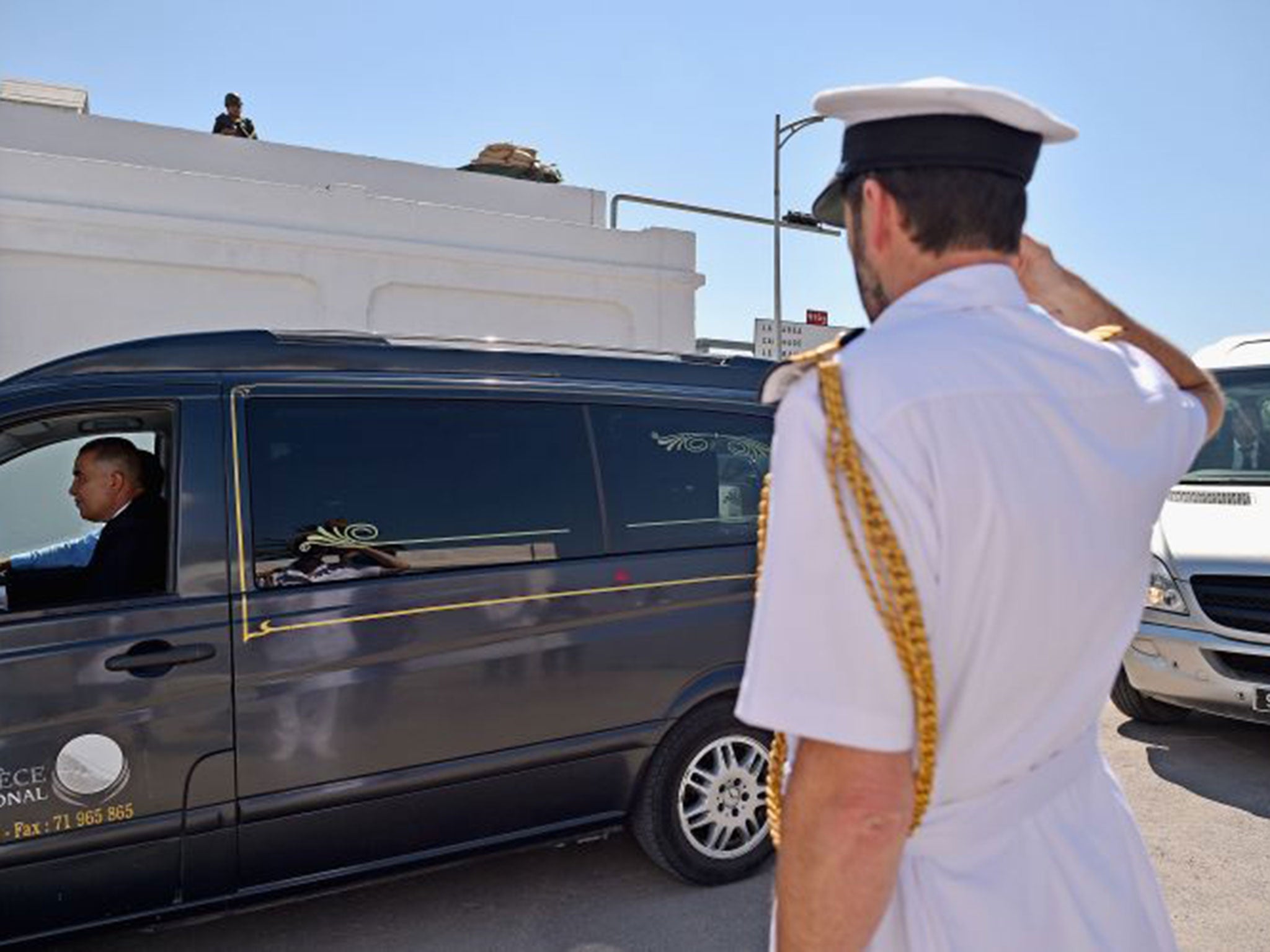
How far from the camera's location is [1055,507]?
1027mm

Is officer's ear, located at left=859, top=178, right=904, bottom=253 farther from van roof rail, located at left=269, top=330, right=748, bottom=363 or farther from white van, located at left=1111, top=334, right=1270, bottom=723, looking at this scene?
white van, located at left=1111, top=334, right=1270, bottom=723

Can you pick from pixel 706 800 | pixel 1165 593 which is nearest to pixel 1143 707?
pixel 1165 593

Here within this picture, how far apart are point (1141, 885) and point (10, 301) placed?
978 cm

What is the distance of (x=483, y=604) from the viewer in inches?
124

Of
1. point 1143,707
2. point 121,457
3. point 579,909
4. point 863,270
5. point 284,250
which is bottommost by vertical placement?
point 579,909

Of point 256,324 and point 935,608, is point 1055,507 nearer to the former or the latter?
point 935,608

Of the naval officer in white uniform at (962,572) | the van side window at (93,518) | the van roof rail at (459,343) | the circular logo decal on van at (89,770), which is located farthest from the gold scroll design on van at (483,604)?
the naval officer in white uniform at (962,572)

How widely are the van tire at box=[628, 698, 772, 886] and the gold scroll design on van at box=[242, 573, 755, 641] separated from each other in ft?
1.56

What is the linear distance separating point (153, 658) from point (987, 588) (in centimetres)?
249

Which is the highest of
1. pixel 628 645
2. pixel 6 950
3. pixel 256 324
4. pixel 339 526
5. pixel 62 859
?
pixel 256 324

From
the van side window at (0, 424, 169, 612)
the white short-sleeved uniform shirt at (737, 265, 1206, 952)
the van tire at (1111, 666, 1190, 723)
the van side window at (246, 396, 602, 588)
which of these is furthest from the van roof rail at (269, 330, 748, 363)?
the van tire at (1111, 666, 1190, 723)

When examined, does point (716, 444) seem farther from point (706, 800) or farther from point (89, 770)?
point (89, 770)

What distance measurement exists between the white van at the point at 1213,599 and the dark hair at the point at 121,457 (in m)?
4.66

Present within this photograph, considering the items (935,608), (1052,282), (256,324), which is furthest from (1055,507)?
(256,324)
